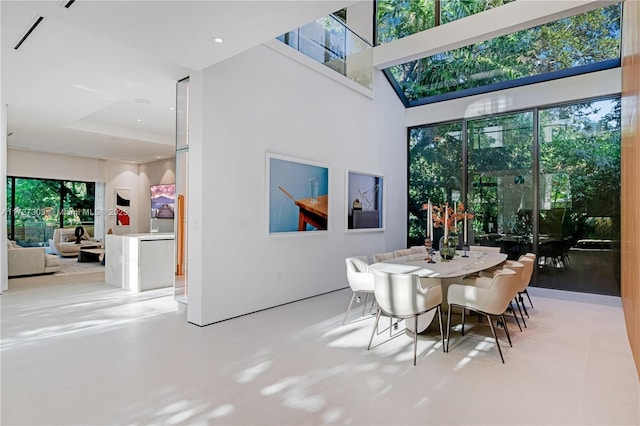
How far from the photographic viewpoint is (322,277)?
19.3 feet

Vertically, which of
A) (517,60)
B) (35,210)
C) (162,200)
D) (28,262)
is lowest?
(28,262)

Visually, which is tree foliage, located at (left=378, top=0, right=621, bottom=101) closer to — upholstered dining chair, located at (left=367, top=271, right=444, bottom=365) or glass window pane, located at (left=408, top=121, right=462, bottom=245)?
glass window pane, located at (left=408, top=121, right=462, bottom=245)

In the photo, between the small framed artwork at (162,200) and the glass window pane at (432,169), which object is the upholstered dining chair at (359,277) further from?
the small framed artwork at (162,200)

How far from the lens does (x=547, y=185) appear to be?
21.3 feet

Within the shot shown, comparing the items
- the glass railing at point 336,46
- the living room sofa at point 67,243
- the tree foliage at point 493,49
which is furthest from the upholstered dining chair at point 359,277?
the living room sofa at point 67,243

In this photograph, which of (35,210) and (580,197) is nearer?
(580,197)

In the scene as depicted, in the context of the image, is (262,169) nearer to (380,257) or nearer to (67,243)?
(380,257)

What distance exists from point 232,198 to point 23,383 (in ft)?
8.42

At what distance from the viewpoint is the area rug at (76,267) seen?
7902mm

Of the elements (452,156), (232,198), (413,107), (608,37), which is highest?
(608,37)

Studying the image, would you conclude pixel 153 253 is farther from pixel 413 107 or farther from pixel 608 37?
pixel 608 37

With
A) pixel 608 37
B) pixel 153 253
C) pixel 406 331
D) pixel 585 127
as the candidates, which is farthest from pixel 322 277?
pixel 608 37

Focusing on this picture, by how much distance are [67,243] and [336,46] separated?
30.3 ft

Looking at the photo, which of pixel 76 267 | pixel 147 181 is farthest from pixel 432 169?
pixel 147 181
